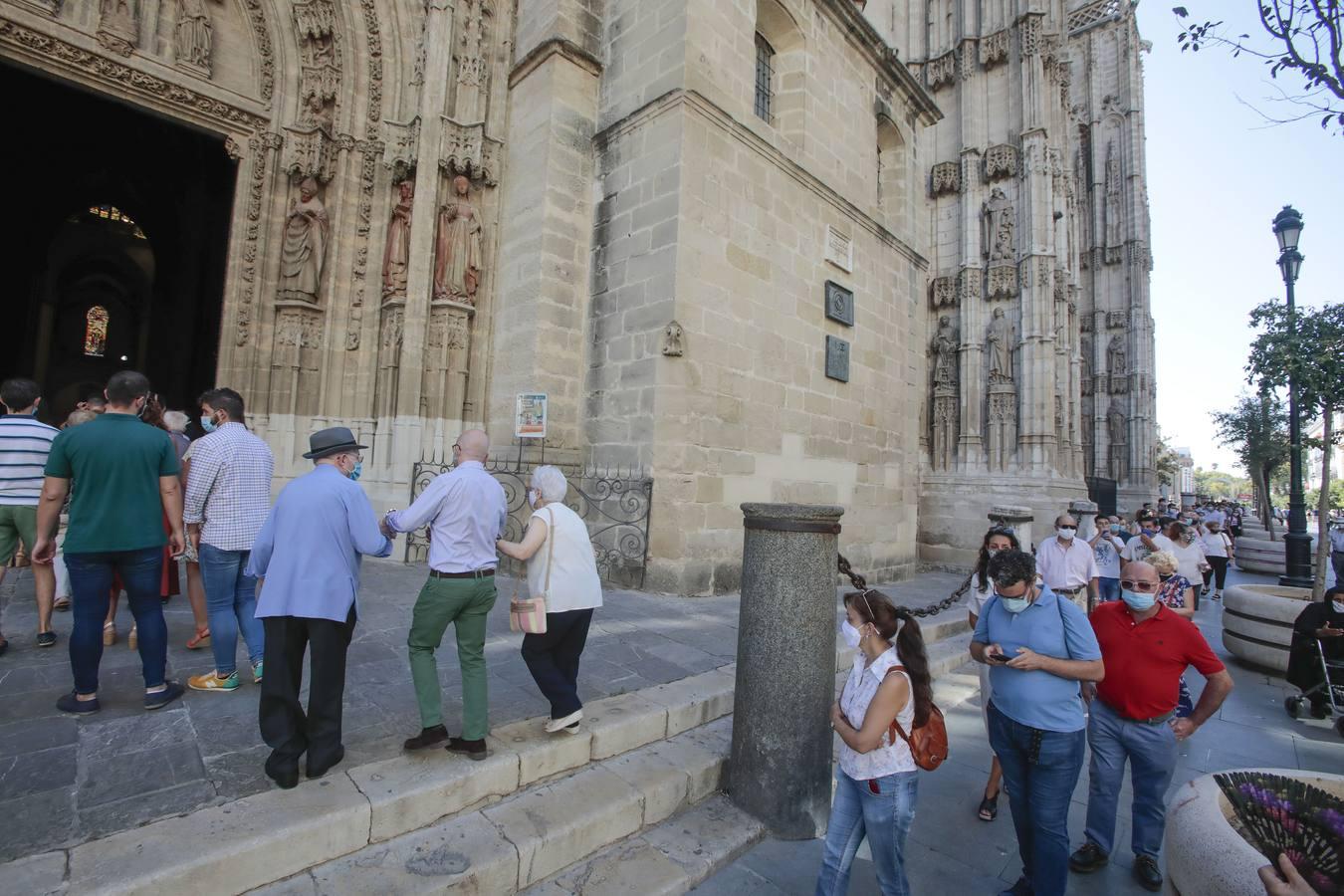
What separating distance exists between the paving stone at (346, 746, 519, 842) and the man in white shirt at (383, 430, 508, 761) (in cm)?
10

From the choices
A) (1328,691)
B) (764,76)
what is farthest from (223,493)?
(764,76)

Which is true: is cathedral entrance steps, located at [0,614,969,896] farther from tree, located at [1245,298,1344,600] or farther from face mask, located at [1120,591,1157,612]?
tree, located at [1245,298,1344,600]

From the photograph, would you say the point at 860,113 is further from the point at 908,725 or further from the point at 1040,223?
the point at 908,725

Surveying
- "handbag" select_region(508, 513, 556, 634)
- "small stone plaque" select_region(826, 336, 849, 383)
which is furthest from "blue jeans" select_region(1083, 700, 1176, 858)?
"small stone plaque" select_region(826, 336, 849, 383)

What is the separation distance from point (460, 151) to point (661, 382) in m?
4.79

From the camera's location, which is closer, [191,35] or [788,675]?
[788,675]

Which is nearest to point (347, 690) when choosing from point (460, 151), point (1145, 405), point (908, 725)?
point (908, 725)

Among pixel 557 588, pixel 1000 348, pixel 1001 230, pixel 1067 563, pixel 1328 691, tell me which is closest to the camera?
pixel 557 588

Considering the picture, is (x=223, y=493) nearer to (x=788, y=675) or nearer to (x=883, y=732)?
(x=788, y=675)

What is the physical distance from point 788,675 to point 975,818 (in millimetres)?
1501

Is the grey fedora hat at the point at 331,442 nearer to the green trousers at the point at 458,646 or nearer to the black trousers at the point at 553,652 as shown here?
the green trousers at the point at 458,646

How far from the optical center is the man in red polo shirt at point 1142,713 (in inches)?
123

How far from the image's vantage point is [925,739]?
2.54 meters

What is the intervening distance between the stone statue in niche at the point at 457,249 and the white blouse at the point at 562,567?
633 centimetres
